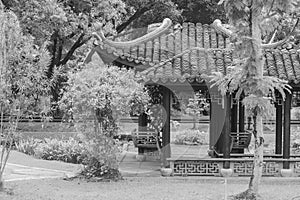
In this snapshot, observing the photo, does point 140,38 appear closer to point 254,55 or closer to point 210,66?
point 210,66

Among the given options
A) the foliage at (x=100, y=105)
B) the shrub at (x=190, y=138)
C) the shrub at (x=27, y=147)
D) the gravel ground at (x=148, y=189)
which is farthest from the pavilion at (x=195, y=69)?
the shrub at (x=190, y=138)

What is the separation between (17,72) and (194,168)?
4291mm

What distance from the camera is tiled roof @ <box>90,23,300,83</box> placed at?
1056cm

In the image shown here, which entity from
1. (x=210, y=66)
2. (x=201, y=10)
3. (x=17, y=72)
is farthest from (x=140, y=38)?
(x=201, y=10)

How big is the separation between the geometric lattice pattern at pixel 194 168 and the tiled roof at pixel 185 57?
5.73 feet

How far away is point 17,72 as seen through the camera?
27.7ft

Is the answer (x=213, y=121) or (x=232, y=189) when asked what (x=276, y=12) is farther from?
(x=213, y=121)

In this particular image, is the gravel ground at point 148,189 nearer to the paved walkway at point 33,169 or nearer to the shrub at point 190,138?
the paved walkway at point 33,169

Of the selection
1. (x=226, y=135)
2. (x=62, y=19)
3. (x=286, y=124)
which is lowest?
(x=226, y=135)

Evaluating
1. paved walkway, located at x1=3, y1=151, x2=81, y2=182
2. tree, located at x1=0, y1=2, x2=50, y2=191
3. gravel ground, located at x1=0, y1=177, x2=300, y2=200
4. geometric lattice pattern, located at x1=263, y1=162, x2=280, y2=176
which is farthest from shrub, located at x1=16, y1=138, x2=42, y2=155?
geometric lattice pattern, located at x1=263, y1=162, x2=280, y2=176

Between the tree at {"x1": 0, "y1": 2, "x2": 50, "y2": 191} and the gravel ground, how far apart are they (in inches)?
33.0

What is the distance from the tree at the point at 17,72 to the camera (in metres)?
8.20

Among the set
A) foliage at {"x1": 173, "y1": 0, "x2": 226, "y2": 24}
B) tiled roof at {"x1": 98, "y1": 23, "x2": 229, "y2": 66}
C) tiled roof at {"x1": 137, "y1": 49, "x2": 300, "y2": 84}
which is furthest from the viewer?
foliage at {"x1": 173, "y1": 0, "x2": 226, "y2": 24}

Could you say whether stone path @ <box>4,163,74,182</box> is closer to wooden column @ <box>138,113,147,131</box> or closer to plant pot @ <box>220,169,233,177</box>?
wooden column @ <box>138,113,147,131</box>
